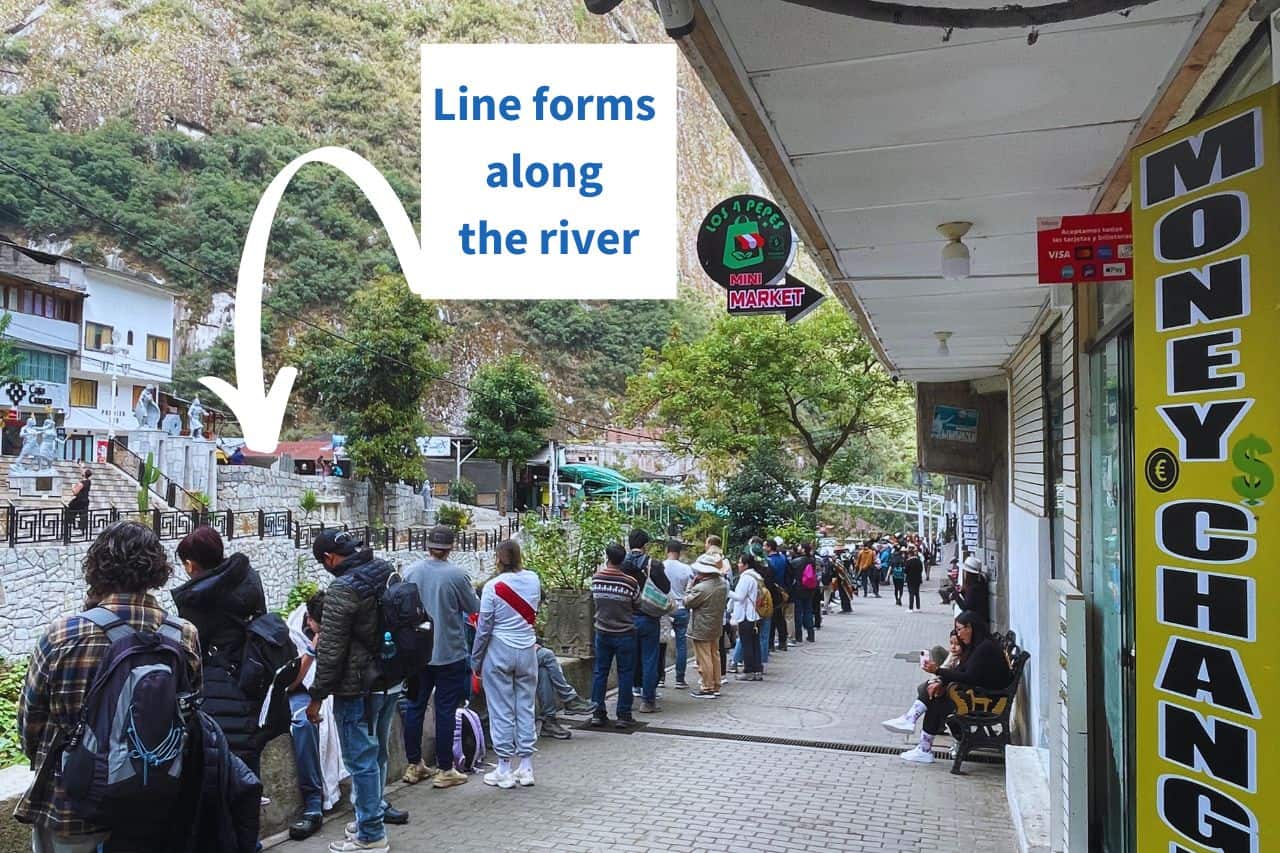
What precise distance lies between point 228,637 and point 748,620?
8267mm

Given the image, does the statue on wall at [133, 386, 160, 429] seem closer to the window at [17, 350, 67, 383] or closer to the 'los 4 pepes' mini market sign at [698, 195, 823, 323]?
the window at [17, 350, 67, 383]

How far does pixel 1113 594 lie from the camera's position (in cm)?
458

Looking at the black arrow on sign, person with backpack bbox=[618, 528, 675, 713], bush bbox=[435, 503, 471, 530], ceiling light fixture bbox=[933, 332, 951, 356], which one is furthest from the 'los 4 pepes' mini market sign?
bush bbox=[435, 503, 471, 530]

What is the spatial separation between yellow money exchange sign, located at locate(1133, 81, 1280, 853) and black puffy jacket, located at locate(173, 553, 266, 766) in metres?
3.59

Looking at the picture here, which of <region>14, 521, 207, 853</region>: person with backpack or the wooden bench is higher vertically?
<region>14, 521, 207, 853</region>: person with backpack

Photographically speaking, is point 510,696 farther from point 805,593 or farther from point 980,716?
point 805,593

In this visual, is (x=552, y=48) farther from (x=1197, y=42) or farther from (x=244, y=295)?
(x=244, y=295)

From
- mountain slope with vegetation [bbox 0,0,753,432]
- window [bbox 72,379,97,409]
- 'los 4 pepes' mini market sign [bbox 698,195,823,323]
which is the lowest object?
'los 4 pepes' mini market sign [bbox 698,195,823,323]

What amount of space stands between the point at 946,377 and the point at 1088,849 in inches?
322

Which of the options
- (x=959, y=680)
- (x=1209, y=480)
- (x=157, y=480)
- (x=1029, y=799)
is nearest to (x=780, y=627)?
(x=959, y=680)

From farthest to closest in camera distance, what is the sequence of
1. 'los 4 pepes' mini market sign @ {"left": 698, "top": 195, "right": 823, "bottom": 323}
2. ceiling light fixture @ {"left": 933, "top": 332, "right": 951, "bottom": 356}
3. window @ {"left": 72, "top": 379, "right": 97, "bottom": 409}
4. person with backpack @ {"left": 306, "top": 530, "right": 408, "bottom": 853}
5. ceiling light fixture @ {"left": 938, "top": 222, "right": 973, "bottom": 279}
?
window @ {"left": 72, "top": 379, "right": 97, "bottom": 409}
'los 4 pepes' mini market sign @ {"left": 698, "top": 195, "right": 823, "bottom": 323}
ceiling light fixture @ {"left": 933, "top": 332, "right": 951, "bottom": 356}
person with backpack @ {"left": 306, "top": 530, "right": 408, "bottom": 853}
ceiling light fixture @ {"left": 938, "top": 222, "right": 973, "bottom": 279}

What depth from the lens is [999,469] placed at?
1303 centimetres

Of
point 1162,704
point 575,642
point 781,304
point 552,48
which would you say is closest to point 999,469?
point 781,304

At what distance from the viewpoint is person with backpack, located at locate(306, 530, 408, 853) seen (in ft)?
17.4
